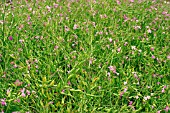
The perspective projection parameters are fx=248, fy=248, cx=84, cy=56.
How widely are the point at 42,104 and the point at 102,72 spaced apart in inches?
28.6

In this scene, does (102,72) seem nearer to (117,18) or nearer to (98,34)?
(98,34)

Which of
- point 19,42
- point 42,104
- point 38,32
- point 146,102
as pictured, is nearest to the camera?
point 42,104

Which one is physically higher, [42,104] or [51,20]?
[51,20]

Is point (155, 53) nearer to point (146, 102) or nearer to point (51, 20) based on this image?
point (146, 102)

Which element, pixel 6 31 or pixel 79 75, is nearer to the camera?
pixel 79 75

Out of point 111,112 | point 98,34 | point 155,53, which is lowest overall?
point 111,112

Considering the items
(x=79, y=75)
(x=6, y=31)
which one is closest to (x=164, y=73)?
(x=79, y=75)

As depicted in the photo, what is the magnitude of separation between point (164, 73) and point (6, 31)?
2.01 m

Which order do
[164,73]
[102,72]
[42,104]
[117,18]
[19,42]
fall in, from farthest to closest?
[117,18], [19,42], [164,73], [102,72], [42,104]

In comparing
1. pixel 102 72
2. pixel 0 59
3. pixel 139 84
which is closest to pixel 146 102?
pixel 139 84

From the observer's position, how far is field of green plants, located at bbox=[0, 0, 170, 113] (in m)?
2.31

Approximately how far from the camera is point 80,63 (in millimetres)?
2631

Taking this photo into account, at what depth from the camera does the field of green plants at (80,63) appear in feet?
7.57

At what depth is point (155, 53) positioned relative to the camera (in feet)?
10.2
